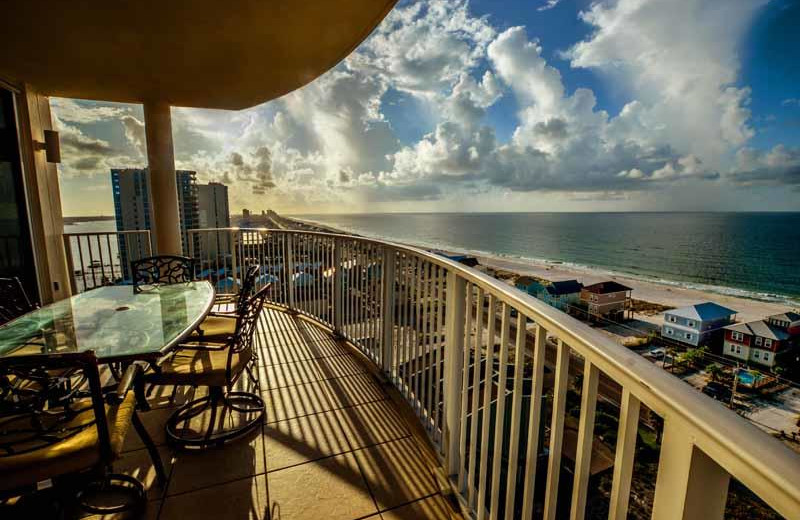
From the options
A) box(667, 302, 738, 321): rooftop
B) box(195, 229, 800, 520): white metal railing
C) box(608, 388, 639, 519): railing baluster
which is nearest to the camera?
box(195, 229, 800, 520): white metal railing

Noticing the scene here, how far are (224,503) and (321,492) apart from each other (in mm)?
455

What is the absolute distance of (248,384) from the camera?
270 cm

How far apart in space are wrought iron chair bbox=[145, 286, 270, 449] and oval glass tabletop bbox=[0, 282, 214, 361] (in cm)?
21

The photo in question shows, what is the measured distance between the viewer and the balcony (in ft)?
1.78

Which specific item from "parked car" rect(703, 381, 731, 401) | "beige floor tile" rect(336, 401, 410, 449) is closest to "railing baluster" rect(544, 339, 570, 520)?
"beige floor tile" rect(336, 401, 410, 449)

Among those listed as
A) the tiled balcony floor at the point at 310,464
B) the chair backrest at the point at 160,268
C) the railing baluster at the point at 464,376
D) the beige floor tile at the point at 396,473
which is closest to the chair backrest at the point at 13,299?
the chair backrest at the point at 160,268

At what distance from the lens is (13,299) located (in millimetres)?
2469

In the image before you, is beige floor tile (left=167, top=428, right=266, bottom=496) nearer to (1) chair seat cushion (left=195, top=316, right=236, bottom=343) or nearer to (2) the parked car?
(1) chair seat cushion (left=195, top=316, right=236, bottom=343)

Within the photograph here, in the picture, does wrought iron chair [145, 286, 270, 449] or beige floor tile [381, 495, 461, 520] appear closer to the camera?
beige floor tile [381, 495, 461, 520]

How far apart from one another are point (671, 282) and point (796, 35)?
131 feet

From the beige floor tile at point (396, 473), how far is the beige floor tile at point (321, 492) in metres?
0.06

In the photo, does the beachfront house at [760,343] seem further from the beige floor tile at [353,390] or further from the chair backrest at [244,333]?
the chair backrest at [244,333]

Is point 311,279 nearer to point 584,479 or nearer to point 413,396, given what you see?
point 413,396

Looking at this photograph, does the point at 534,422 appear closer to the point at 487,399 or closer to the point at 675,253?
the point at 487,399
